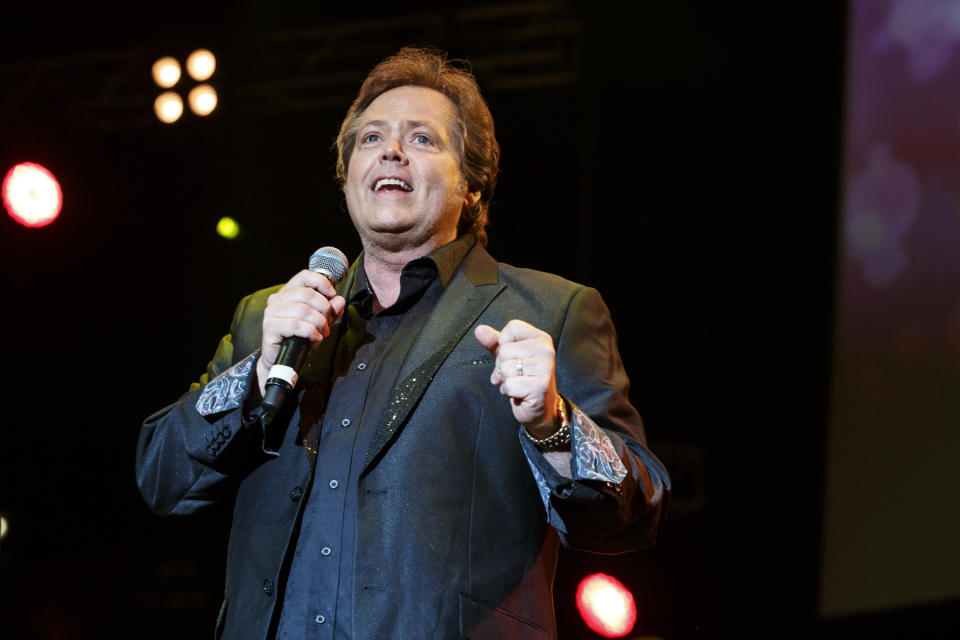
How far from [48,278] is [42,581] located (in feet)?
4.84

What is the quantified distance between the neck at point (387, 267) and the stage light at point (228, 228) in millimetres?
1884

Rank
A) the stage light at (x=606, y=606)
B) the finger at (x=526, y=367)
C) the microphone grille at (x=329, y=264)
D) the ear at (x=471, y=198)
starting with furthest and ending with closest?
the stage light at (x=606, y=606) < the ear at (x=471, y=198) < the microphone grille at (x=329, y=264) < the finger at (x=526, y=367)

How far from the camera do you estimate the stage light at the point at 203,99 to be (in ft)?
12.4

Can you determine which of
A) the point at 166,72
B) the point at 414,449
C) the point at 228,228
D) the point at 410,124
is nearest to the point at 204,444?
the point at 414,449

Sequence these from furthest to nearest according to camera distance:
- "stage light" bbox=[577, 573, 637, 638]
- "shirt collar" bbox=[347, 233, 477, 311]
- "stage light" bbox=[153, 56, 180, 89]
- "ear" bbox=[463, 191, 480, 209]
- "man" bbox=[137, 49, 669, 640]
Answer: "stage light" bbox=[153, 56, 180, 89], "stage light" bbox=[577, 573, 637, 638], "ear" bbox=[463, 191, 480, 209], "shirt collar" bbox=[347, 233, 477, 311], "man" bbox=[137, 49, 669, 640]

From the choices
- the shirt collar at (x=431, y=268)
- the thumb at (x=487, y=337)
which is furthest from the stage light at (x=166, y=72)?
the thumb at (x=487, y=337)

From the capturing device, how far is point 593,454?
4.66 feet

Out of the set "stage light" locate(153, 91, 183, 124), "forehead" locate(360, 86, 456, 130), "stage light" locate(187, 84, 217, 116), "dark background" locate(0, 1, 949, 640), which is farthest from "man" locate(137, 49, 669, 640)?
"stage light" locate(153, 91, 183, 124)

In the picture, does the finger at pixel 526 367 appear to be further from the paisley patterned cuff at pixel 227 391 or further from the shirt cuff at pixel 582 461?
the paisley patterned cuff at pixel 227 391

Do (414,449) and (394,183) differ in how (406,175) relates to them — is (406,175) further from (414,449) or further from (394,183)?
(414,449)

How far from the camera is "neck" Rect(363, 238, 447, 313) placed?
6.35ft

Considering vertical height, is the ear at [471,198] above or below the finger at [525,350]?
above

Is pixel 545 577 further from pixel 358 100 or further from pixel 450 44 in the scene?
pixel 450 44

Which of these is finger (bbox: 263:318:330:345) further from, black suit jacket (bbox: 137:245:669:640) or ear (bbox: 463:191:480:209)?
ear (bbox: 463:191:480:209)
